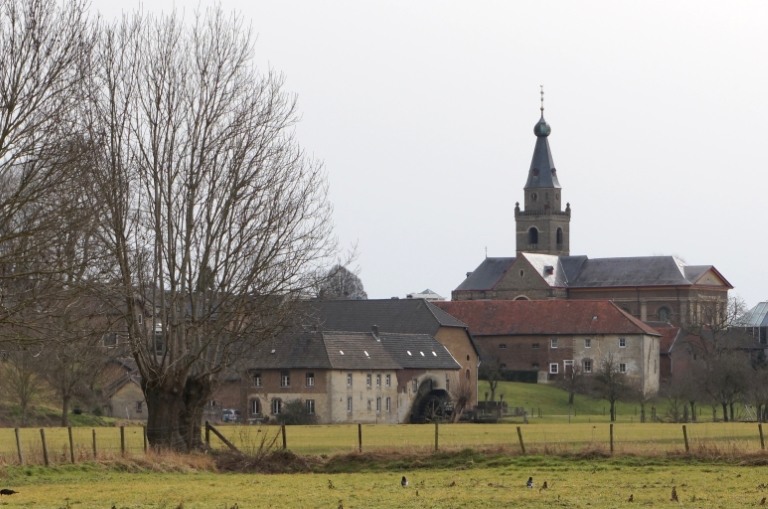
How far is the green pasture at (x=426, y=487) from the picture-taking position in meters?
22.8

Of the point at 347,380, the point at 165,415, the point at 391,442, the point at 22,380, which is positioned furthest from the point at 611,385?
the point at 165,415

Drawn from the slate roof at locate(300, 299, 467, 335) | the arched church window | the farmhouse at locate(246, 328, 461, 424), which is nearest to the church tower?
the arched church window

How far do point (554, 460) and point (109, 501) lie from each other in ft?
39.9

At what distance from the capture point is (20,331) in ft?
82.6

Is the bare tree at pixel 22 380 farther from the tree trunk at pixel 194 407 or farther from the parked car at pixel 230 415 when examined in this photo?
the tree trunk at pixel 194 407

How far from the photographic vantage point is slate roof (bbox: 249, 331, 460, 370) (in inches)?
3049

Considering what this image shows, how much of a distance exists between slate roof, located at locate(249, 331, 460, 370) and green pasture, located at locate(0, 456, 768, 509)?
4218 cm

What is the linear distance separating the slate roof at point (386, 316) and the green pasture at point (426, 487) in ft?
197

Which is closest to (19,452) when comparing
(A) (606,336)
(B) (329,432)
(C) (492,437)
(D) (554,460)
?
(D) (554,460)

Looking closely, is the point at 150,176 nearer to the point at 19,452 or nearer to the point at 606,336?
the point at 19,452

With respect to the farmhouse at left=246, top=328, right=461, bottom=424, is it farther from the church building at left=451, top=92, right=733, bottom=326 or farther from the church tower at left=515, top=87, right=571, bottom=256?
the church tower at left=515, top=87, right=571, bottom=256

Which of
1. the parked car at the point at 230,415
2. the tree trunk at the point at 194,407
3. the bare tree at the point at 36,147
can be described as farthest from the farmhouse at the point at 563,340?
the bare tree at the point at 36,147

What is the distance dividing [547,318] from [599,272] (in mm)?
27004

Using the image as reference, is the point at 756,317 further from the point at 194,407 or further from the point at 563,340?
the point at 194,407
